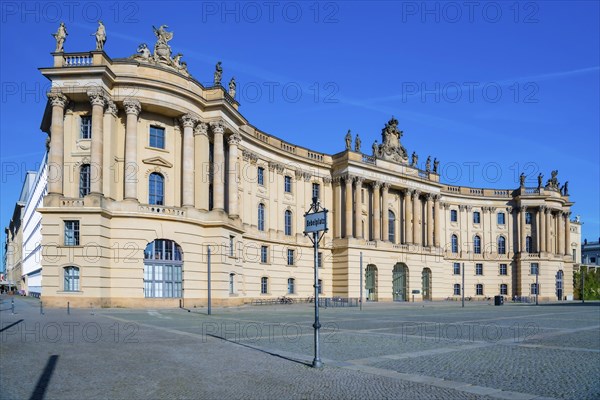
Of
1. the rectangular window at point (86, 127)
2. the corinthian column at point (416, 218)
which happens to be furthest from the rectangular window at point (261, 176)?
the corinthian column at point (416, 218)

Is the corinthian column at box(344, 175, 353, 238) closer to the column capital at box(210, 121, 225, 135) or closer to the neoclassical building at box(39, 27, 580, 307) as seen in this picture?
the neoclassical building at box(39, 27, 580, 307)

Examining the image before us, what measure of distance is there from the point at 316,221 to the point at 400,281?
56529mm

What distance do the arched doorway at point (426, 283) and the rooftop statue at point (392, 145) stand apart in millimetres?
14436

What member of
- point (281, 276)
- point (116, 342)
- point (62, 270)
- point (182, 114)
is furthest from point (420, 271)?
point (116, 342)

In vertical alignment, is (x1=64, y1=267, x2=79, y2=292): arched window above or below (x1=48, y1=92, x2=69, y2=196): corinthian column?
below

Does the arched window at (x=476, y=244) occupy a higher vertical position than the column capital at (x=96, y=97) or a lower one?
lower

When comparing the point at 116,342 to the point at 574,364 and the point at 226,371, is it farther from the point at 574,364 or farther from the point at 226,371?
the point at 574,364

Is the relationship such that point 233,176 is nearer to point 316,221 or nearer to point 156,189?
point 156,189

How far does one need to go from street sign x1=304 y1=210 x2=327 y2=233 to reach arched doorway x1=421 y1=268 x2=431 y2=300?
197 feet

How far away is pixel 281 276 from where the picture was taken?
5650 cm

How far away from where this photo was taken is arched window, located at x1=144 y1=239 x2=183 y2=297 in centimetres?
4103

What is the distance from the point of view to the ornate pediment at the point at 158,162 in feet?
140

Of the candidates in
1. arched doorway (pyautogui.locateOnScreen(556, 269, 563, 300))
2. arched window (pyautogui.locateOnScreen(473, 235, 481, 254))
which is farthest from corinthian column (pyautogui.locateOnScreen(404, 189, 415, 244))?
arched doorway (pyautogui.locateOnScreen(556, 269, 563, 300))

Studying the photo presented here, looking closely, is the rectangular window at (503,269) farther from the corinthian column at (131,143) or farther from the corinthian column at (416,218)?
the corinthian column at (131,143)
